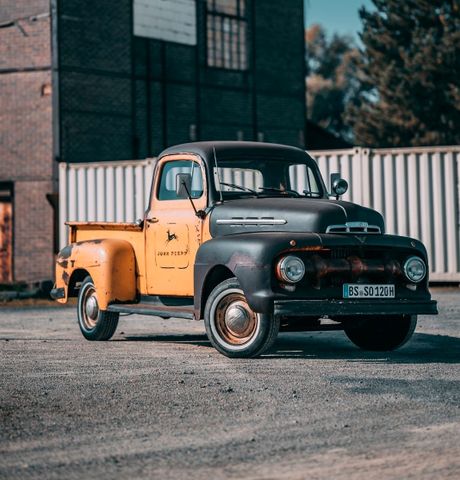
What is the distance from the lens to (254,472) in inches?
206

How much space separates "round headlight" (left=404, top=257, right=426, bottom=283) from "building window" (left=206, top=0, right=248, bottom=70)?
1912cm

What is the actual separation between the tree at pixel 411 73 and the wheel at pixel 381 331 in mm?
30782

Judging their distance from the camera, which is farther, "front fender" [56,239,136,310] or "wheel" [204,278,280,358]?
"front fender" [56,239,136,310]

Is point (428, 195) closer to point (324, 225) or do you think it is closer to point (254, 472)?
point (324, 225)

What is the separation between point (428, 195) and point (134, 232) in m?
9.81

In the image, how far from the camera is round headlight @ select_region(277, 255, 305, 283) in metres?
9.44

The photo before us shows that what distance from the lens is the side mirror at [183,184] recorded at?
419 inches

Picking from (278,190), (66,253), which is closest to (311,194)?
(278,190)

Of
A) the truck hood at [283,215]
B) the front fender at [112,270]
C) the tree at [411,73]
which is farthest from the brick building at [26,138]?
the tree at [411,73]

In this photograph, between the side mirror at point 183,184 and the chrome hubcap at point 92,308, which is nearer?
the side mirror at point 183,184

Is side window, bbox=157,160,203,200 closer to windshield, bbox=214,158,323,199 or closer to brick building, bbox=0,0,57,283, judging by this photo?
windshield, bbox=214,158,323,199

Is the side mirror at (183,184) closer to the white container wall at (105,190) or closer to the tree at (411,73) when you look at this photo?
the white container wall at (105,190)

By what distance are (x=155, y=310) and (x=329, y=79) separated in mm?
68636

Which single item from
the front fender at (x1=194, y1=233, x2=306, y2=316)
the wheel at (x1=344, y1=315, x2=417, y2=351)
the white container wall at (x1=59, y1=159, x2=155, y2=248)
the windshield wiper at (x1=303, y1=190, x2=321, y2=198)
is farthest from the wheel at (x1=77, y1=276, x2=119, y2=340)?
the white container wall at (x1=59, y1=159, x2=155, y2=248)
